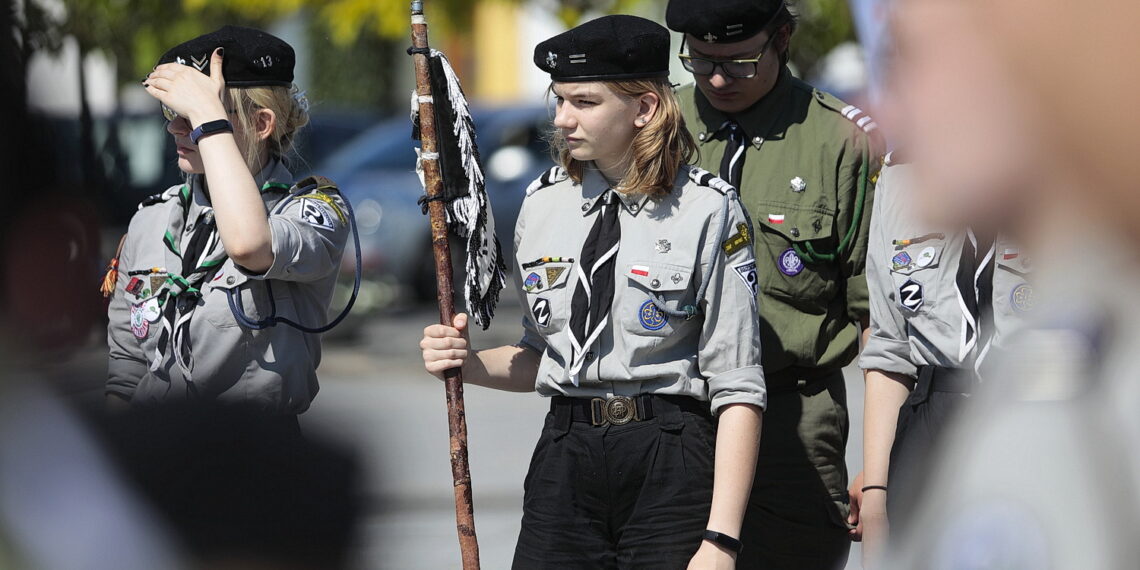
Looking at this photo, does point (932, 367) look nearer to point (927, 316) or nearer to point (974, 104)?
point (927, 316)

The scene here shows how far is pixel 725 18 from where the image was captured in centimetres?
336

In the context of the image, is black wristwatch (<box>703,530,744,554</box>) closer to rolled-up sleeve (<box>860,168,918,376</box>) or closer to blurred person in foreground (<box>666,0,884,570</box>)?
blurred person in foreground (<box>666,0,884,570</box>)

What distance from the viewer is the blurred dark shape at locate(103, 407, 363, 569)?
1210 mm

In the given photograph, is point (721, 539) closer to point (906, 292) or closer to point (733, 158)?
point (906, 292)

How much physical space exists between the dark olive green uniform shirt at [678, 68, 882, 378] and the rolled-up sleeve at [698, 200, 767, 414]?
1.71 feet

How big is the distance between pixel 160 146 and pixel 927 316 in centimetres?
189

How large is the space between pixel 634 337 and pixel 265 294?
0.81m

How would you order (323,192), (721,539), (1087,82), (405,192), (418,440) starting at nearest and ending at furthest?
1. (1087,82)
2. (721,539)
3. (323,192)
4. (418,440)
5. (405,192)

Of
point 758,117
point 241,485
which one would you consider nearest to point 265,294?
point 758,117

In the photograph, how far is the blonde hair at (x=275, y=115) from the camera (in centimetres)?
300

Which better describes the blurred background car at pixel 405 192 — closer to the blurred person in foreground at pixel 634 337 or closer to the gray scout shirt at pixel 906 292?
the gray scout shirt at pixel 906 292

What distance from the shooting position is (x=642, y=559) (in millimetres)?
2754

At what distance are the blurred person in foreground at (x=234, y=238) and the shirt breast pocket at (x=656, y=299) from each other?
668 mm

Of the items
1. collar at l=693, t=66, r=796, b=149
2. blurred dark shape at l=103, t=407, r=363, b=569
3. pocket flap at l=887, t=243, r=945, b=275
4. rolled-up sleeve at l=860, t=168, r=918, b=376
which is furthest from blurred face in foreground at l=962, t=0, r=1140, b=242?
collar at l=693, t=66, r=796, b=149
